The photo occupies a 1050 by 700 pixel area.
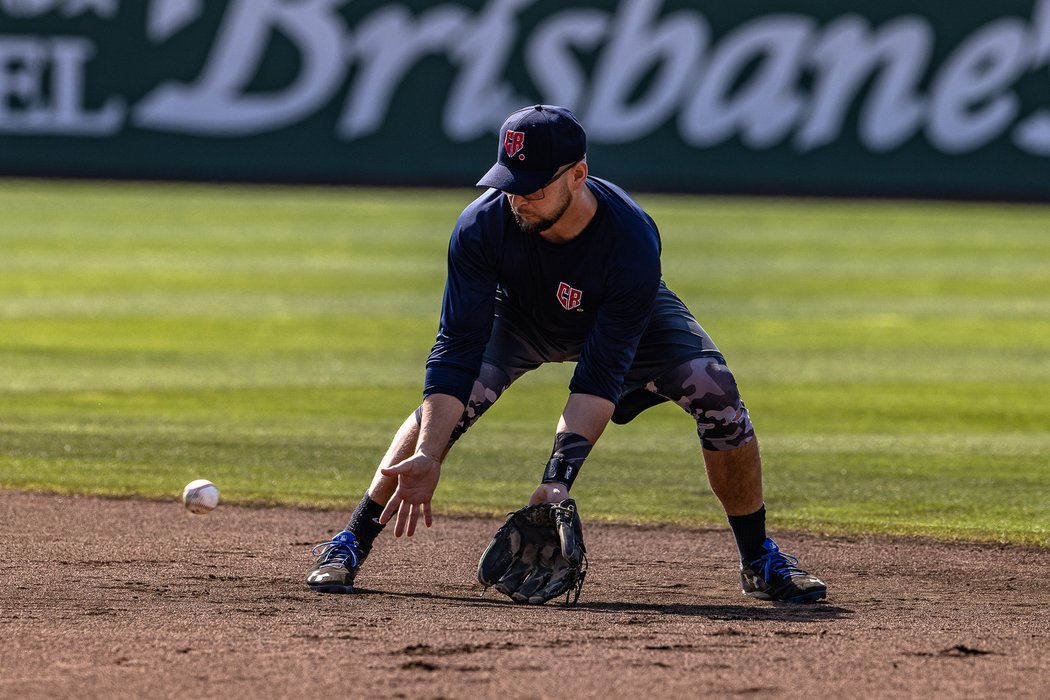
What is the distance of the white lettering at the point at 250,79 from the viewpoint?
2500 centimetres

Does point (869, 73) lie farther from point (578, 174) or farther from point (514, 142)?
point (514, 142)

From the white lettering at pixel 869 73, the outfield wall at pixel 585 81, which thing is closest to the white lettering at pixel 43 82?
the outfield wall at pixel 585 81

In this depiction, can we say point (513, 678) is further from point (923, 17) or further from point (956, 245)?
point (923, 17)

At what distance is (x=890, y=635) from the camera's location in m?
5.08

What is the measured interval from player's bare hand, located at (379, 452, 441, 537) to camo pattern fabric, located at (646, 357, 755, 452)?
923 mm

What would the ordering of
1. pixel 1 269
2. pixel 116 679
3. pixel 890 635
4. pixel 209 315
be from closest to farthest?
pixel 116 679, pixel 890 635, pixel 209 315, pixel 1 269

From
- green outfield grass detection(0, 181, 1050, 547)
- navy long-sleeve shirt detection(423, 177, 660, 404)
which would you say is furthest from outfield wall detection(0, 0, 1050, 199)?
navy long-sleeve shirt detection(423, 177, 660, 404)

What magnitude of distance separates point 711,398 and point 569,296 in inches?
23.4

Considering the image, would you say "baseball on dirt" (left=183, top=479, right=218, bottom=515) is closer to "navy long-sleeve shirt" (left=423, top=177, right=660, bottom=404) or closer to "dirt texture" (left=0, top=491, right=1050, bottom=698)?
"dirt texture" (left=0, top=491, right=1050, bottom=698)

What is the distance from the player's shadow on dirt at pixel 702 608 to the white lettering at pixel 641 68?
19748mm

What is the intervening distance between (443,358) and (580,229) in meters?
0.61

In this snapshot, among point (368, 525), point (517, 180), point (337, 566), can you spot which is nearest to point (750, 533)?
point (368, 525)

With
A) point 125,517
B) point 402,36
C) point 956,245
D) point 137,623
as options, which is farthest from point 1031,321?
point 402,36

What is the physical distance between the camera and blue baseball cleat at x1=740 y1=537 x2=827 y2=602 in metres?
5.75
